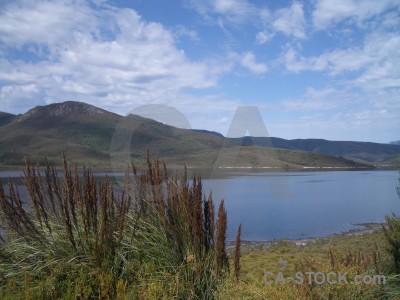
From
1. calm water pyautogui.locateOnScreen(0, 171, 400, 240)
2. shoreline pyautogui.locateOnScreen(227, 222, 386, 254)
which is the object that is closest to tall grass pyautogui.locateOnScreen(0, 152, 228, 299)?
calm water pyautogui.locateOnScreen(0, 171, 400, 240)

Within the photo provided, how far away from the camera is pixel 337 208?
46062 millimetres

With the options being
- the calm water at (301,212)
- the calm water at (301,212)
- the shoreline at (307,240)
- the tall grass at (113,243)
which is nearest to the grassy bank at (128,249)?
the tall grass at (113,243)

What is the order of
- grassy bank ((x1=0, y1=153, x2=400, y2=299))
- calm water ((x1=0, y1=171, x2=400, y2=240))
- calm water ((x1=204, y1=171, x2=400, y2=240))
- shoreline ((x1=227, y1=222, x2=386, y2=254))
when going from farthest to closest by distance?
calm water ((x1=204, y1=171, x2=400, y2=240))
calm water ((x1=0, y1=171, x2=400, y2=240))
shoreline ((x1=227, y1=222, x2=386, y2=254))
grassy bank ((x1=0, y1=153, x2=400, y2=299))

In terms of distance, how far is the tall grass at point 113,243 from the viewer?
12.8ft

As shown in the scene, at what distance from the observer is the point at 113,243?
4.30 metres

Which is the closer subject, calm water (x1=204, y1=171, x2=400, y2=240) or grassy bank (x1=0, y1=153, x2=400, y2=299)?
grassy bank (x1=0, y1=153, x2=400, y2=299)

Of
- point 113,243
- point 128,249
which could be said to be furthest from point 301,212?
point 113,243

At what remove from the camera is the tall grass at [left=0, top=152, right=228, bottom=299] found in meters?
3.91

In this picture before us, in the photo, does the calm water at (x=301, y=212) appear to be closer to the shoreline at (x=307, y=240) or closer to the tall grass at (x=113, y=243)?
the shoreline at (x=307, y=240)

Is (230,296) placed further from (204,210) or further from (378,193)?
(378,193)

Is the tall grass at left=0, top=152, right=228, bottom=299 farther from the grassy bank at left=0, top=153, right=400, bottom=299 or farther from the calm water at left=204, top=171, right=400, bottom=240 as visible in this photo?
the calm water at left=204, top=171, right=400, bottom=240

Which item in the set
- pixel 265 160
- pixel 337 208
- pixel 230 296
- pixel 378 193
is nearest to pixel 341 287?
pixel 230 296

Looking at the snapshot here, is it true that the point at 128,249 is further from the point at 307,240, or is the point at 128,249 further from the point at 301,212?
the point at 301,212

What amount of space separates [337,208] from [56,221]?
45841 millimetres
